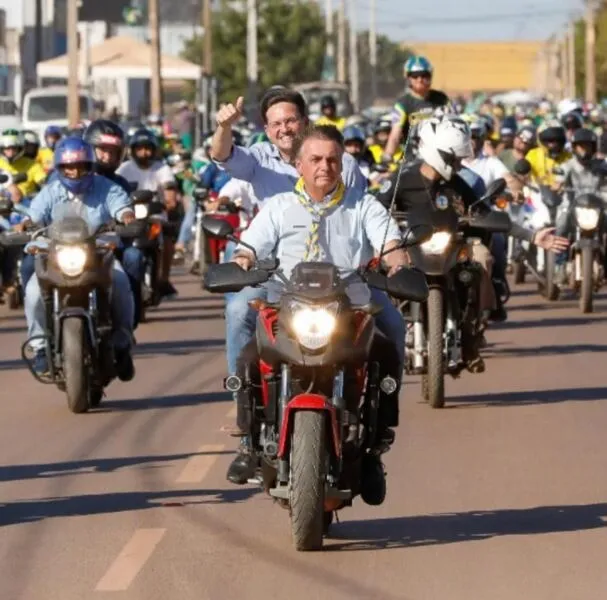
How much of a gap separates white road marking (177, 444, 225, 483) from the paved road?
16 millimetres

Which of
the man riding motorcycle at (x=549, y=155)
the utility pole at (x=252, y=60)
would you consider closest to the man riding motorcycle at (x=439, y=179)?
the man riding motorcycle at (x=549, y=155)

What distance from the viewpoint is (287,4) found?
321 ft

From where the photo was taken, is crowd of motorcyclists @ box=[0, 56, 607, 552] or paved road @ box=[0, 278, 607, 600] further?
crowd of motorcyclists @ box=[0, 56, 607, 552]

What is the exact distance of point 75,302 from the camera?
14633 millimetres

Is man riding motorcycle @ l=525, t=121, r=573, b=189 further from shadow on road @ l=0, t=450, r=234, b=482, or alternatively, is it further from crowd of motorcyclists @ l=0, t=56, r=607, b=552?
shadow on road @ l=0, t=450, r=234, b=482

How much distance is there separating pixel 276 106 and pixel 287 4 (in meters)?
86.2

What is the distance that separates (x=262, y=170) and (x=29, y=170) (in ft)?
41.6

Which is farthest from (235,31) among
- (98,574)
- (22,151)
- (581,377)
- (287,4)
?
(98,574)

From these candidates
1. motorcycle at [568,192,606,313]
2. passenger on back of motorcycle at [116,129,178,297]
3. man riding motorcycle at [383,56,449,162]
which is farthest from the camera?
passenger on back of motorcycle at [116,129,178,297]

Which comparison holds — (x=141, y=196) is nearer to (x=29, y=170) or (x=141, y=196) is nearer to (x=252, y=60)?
(x=29, y=170)

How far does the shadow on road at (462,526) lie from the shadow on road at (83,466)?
2.27 metres

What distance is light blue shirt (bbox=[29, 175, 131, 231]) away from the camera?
49.3ft

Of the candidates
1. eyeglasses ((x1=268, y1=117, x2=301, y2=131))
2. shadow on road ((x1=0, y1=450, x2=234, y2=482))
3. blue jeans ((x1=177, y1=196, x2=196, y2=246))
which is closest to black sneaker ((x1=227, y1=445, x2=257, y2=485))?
shadow on road ((x1=0, y1=450, x2=234, y2=482))

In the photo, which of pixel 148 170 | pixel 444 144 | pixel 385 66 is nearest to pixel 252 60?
pixel 148 170
